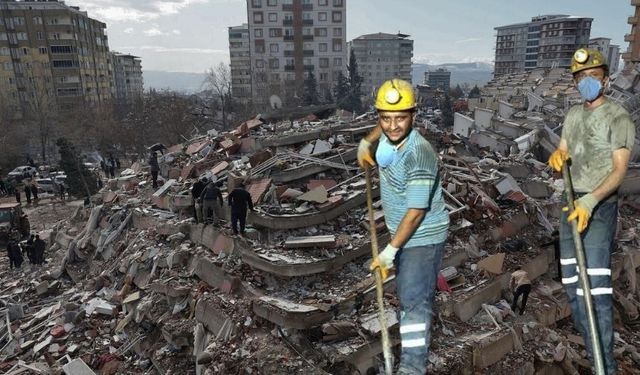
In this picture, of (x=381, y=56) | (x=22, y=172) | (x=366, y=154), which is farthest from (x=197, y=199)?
(x=381, y=56)

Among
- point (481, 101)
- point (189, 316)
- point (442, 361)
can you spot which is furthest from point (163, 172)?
point (481, 101)

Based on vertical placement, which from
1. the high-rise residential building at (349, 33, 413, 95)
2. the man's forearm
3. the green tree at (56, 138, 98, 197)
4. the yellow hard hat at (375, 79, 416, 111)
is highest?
the high-rise residential building at (349, 33, 413, 95)

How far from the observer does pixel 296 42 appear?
5397 cm

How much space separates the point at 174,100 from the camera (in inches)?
1385

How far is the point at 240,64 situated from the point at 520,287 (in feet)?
200

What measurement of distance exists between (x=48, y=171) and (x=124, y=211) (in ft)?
78.9

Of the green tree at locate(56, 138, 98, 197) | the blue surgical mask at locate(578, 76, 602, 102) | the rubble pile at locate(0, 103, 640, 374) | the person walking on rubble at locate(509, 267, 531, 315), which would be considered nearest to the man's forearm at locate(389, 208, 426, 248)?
the blue surgical mask at locate(578, 76, 602, 102)

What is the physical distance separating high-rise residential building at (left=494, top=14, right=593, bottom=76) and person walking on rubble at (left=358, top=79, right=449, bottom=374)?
67.1m

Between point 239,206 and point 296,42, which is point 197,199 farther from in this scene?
point 296,42

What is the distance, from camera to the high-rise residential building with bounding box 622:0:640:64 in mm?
18828

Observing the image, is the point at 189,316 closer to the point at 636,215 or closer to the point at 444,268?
the point at 444,268

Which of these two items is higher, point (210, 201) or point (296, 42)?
point (296, 42)

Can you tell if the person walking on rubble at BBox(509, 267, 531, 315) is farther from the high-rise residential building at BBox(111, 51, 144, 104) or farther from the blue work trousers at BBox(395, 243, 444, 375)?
the high-rise residential building at BBox(111, 51, 144, 104)

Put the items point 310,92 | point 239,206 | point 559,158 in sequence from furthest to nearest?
point 310,92, point 239,206, point 559,158
